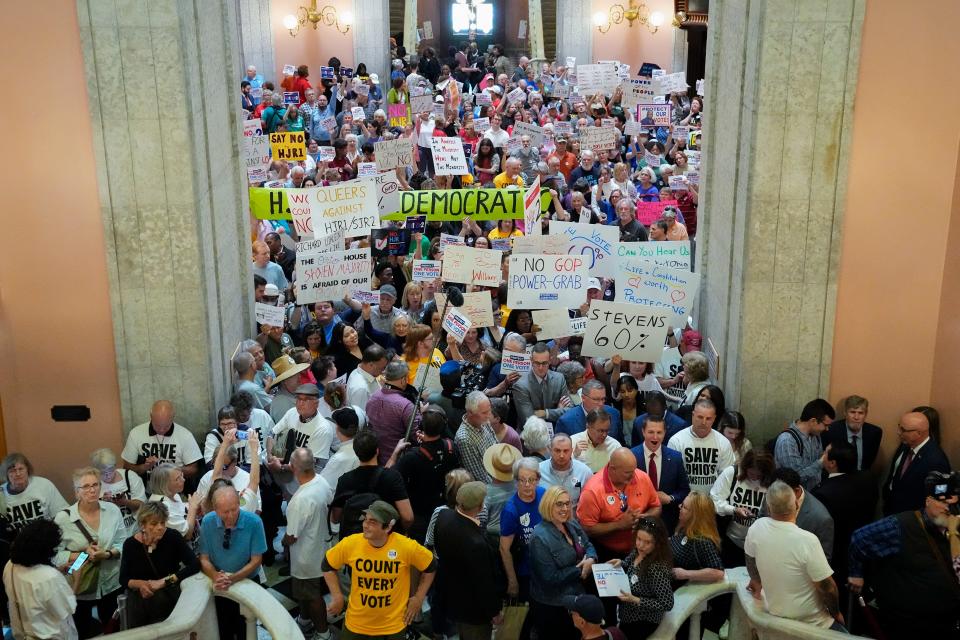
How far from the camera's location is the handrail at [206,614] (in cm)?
664

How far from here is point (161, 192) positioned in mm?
8773

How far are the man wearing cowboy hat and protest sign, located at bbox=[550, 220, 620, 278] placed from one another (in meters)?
3.05

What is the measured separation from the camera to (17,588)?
675 cm

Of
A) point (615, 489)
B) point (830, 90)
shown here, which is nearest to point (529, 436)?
point (615, 489)

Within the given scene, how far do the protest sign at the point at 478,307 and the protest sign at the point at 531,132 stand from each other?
24.8 ft

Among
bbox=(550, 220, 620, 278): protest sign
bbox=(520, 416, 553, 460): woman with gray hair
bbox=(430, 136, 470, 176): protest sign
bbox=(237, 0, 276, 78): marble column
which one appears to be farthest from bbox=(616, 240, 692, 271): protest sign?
bbox=(237, 0, 276, 78): marble column

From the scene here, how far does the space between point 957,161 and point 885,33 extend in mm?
1122

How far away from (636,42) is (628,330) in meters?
24.2

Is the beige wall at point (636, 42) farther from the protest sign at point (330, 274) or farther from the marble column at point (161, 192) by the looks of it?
the marble column at point (161, 192)

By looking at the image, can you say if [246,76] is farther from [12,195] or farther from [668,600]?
[668,600]

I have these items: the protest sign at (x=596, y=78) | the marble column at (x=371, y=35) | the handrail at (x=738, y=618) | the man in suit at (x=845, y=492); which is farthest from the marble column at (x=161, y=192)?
the marble column at (x=371, y=35)

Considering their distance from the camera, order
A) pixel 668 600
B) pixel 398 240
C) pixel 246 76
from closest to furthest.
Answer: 1. pixel 668 600
2. pixel 398 240
3. pixel 246 76

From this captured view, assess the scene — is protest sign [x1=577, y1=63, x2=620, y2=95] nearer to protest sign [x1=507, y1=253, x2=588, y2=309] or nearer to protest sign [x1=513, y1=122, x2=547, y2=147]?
protest sign [x1=513, y1=122, x2=547, y2=147]

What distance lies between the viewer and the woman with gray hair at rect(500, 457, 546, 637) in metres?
7.25
